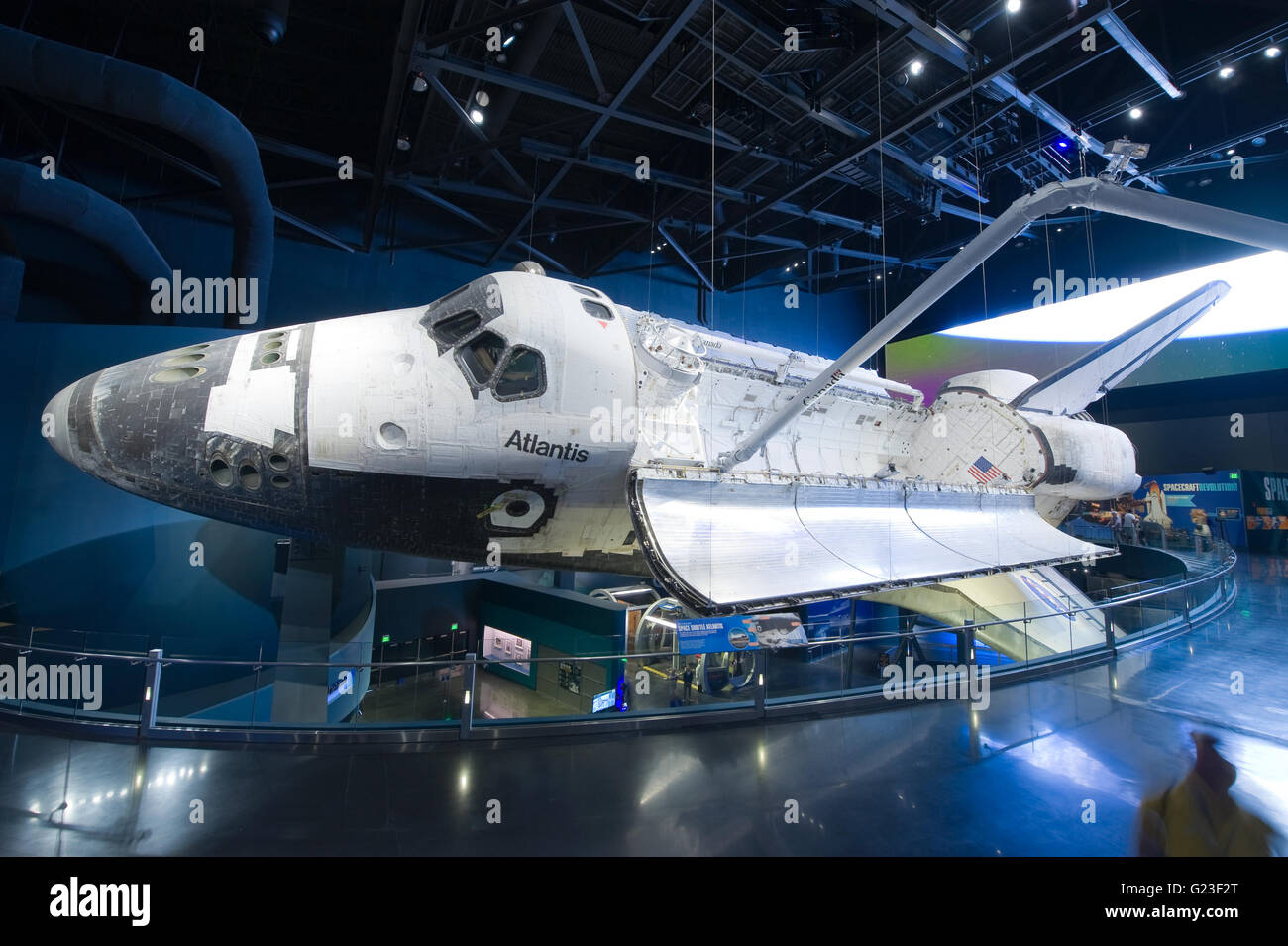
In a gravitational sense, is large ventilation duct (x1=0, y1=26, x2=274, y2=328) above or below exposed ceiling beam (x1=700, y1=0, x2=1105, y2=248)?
below

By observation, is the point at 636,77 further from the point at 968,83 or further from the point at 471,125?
the point at 968,83

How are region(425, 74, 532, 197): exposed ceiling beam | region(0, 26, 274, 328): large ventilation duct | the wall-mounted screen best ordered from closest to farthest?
Answer: region(0, 26, 274, 328): large ventilation duct
region(425, 74, 532, 197): exposed ceiling beam
the wall-mounted screen

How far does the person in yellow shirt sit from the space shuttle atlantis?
174 cm

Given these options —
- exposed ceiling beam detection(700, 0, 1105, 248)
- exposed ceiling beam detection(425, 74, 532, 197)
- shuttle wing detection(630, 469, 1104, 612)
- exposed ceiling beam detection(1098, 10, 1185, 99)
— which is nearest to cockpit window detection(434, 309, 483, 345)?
shuttle wing detection(630, 469, 1104, 612)

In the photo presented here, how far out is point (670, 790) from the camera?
2.83 m

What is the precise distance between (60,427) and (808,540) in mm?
4821

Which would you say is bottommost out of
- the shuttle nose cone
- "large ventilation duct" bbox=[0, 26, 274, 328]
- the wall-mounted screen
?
the wall-mounted screen

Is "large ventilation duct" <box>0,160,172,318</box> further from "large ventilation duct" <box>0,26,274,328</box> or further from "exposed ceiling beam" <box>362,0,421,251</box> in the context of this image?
"exposed ceiling beam" <box>362,0,421,251</box>

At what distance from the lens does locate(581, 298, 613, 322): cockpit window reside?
3689 millimetres

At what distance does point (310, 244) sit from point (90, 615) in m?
8.47

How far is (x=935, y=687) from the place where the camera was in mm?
4188

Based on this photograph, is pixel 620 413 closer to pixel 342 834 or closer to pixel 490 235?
pixel 342 834

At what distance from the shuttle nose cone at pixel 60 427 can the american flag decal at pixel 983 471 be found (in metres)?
8.68

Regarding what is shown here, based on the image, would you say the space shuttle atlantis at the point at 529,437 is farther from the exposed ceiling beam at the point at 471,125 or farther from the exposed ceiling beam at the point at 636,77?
the exposed ceiling beam at the point at 471,125
